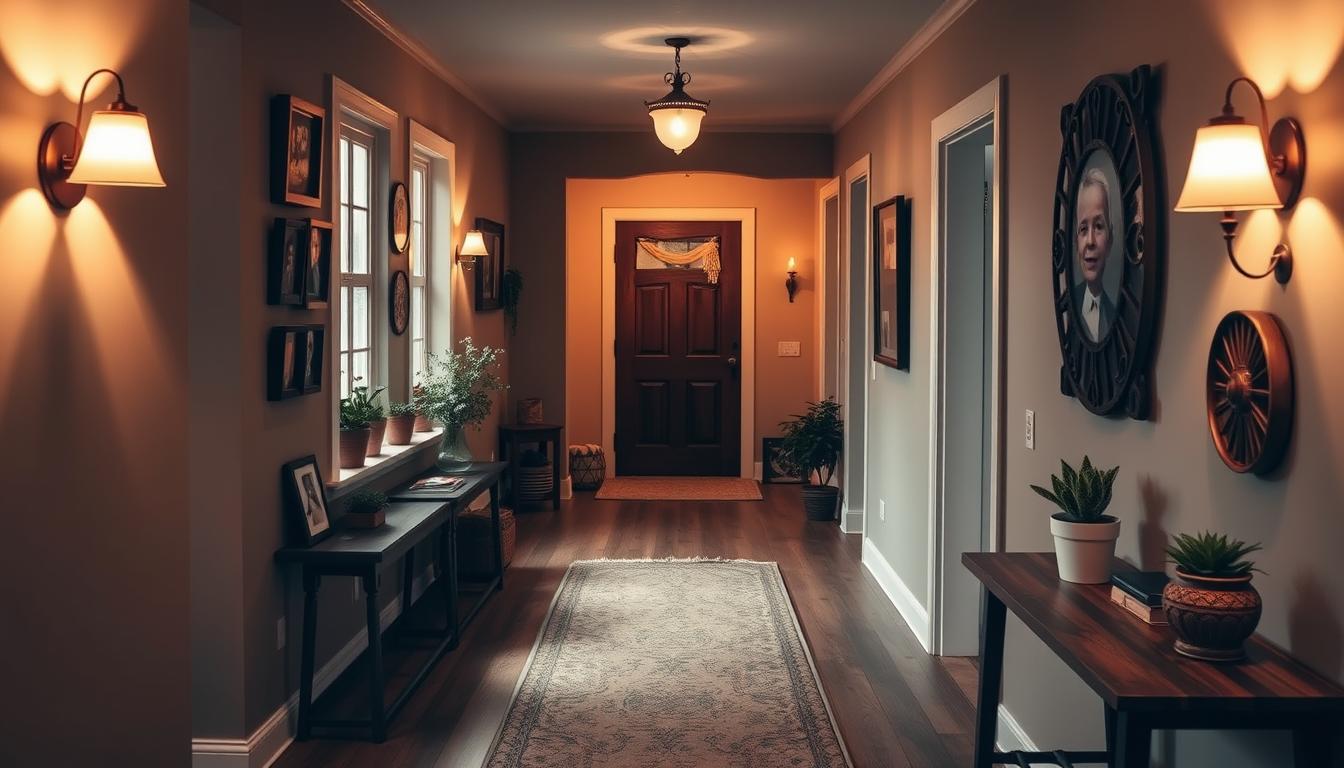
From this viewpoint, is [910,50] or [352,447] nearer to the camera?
[352,447]

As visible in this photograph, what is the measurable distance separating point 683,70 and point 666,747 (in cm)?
361

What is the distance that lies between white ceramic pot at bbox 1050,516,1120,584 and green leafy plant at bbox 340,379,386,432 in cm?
278

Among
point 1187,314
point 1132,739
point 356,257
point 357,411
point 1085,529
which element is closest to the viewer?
point 1132,739

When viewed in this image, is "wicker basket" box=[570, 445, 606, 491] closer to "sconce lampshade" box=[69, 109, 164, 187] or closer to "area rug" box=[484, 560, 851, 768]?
"area rug" box=[484, 560, 851, 768]

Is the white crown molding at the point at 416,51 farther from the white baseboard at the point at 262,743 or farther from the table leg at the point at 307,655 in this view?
the white baseboard at the point at 262,743

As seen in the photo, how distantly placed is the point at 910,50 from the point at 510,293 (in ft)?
11.6

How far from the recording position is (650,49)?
550 cm

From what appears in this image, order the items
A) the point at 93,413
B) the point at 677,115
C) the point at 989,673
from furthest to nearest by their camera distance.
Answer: the point at 677,115 → the point at 989,673 → the point at 93,413

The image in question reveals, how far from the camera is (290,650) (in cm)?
389

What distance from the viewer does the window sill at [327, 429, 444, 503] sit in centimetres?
425

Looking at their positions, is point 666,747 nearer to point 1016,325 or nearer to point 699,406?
point 1016,325

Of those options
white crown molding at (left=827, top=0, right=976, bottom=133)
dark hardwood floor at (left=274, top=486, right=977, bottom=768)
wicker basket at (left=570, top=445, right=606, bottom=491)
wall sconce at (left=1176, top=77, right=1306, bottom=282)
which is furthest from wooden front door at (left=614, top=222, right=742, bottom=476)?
wall sconce at (left=1176, top=77, right=1306, bottom=282)

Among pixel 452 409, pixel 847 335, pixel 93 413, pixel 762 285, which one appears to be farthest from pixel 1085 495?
pixel 762 285

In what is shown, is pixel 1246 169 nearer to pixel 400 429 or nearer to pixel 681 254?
pixel 400 429
